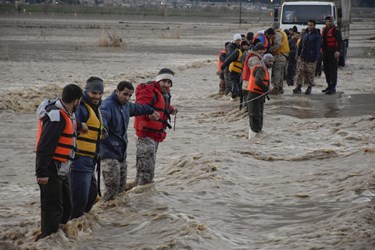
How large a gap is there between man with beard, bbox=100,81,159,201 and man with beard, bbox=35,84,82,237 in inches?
42.1

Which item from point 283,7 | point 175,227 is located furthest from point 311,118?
point 283,7

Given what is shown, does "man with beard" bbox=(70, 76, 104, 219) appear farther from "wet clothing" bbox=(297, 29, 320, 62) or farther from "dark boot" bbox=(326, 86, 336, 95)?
"dark boot" bbox=(326, 86, 336, 95)

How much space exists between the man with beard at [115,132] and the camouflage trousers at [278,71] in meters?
10.0

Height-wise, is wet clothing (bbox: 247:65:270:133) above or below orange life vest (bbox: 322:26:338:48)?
below

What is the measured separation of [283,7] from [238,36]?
8391 millimetres

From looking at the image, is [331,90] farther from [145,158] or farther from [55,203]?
[55,203]

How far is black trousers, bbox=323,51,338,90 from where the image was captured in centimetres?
1819

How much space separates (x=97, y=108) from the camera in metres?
7.88

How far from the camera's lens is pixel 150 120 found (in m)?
9.18

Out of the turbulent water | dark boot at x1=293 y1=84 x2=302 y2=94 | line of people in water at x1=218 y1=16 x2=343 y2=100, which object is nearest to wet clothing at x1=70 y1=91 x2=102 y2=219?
the turbulent water

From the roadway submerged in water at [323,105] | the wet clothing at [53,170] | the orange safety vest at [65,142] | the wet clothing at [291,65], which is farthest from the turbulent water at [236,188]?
the wet clothing at [291,65]

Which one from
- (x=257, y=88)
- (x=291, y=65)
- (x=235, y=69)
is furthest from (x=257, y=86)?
(x=291, y=65)

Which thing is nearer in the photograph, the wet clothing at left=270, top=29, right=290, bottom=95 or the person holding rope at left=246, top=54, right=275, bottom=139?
the person holding rope at left=246, top=54, right=275, bottom=139

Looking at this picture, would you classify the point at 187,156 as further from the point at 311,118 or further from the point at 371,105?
the point at 371,105
